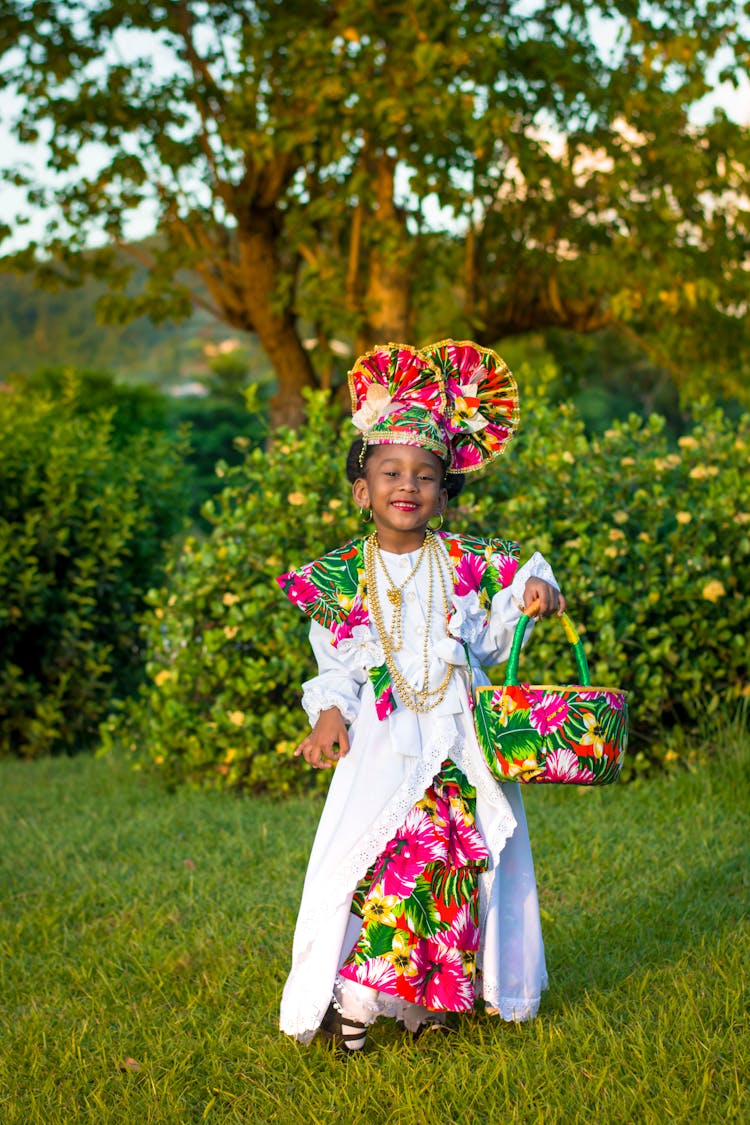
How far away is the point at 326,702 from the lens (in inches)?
115

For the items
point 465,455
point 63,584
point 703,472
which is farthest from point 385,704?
point 63,584

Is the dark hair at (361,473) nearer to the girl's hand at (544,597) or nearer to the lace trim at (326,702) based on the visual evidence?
the girl's hand at (544,597)

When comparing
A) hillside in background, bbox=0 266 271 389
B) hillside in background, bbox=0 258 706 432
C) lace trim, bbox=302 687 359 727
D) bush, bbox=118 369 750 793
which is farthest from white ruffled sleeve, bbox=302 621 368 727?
hillside in background, bbox=0 266 271 389

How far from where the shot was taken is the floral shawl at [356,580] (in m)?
3.02

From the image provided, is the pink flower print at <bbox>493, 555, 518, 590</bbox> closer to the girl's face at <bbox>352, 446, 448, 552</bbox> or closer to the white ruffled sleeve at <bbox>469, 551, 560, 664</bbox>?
the white ruffled sleeve at <bbox>469, 551, 560, 664</bbox>

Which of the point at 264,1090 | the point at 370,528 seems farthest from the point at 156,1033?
the point at 370,528

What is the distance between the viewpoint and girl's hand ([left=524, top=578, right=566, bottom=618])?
2.88m

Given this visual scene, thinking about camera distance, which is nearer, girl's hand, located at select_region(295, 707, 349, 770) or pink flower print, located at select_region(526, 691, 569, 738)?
pink flower print, located at select_region(526, 691, 569, 738)

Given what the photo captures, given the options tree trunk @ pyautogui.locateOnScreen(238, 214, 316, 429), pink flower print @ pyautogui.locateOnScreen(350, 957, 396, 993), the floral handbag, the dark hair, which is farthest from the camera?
tree trunk @ pyautogui.locateOnScreen(238, 214, 316, 429)

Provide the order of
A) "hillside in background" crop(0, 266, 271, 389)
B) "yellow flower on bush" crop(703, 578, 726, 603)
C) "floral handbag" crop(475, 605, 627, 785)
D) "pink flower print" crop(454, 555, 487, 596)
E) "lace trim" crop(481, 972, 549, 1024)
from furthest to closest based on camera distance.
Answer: "hillside in background" crop(0, 266, 271, 389)
"yellow flower on bush" crop(703, 578, 726, 603)
"pink flower print" crop(454, 555, 487, 596)
"lace trim" crop(481, 972, 549, 1024)
"floral handbag" crop(475, 605, 627, 785)

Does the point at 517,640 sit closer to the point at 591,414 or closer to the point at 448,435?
the point at 448,435

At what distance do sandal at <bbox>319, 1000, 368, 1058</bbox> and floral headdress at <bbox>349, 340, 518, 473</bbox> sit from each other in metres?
1.37

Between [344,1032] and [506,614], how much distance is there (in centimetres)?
107

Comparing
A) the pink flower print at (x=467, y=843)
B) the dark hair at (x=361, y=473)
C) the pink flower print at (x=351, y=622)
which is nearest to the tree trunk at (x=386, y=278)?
the dark hair at (x=361, y=473)
